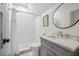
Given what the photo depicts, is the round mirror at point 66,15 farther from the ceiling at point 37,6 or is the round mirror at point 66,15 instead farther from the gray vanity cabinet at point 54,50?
the gray vanity cabinet at point 54,50

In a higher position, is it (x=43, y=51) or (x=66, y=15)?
(x=66, y=15)

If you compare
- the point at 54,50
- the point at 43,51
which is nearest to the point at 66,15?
the point at 54,50

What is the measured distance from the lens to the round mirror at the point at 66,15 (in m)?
1.20

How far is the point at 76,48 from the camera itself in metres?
0.71

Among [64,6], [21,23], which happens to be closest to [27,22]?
[21,23]

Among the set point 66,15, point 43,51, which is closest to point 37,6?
point 66,15

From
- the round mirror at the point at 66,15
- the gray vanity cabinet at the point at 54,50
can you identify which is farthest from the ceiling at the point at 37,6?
the gray vanity cabinet at the point at 54,50

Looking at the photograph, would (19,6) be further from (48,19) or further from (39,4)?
(48,19)

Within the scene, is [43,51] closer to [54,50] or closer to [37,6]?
[54,50]

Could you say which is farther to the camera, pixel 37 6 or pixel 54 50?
pixel 37 6

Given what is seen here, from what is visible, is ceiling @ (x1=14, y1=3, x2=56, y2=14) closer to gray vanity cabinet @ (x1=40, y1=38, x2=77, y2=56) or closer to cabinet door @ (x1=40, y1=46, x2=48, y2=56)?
gray vanity cabinet @ (x1=40, y1=38, x2=77, y2=56)

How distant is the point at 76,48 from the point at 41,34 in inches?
30.5

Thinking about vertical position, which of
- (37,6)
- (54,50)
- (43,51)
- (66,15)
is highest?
(37,6)

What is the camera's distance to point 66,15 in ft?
4.25
